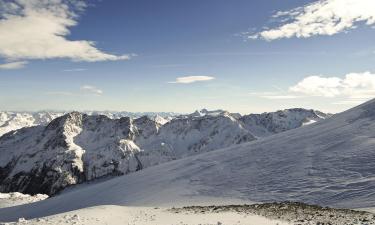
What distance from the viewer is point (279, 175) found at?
48.4 m

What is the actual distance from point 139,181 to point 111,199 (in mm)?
9080

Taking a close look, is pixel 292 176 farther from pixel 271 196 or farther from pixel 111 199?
Result: pixel 111 199

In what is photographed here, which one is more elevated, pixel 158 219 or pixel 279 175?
pixel 279 175

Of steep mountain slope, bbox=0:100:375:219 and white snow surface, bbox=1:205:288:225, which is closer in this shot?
white snow surface, bbox=1:205:288:225

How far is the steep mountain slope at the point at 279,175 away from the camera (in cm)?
4106

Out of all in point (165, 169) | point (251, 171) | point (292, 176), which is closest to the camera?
point (292, 176)

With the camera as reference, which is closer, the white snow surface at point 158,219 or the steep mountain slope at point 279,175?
the white snow surface at point 158,219

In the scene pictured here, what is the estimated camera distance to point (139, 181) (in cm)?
6297

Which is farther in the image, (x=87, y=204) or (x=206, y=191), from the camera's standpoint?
(x=87, y=204)

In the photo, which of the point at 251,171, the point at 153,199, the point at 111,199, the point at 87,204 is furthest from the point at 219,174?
the point at 87,204

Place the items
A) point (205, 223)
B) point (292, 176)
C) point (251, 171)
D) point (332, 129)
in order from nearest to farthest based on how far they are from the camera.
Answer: point (205, 223)
point (292, 176)
point (251, 171)
point (332, 129)

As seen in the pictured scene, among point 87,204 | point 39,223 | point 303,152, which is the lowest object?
point 87,204

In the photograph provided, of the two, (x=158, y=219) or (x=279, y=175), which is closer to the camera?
(x=158, y=219)

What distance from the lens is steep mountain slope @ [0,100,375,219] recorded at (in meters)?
41.1
